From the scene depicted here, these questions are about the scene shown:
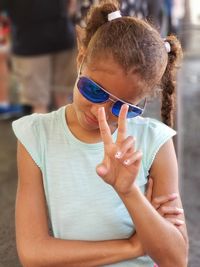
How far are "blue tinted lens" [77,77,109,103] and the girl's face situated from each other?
0.04 feet

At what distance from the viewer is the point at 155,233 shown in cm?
110

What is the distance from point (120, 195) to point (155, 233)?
0.12 meters

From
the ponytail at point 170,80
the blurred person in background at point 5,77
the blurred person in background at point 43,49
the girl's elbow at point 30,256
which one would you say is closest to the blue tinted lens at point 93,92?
the ponytail at point 170,80

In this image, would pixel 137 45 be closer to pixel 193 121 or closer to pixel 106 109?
pixel 106 109

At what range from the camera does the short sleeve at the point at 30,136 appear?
1223mm

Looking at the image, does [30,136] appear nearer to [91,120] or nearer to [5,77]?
[91,120]

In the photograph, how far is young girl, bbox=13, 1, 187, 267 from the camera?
1116 mm

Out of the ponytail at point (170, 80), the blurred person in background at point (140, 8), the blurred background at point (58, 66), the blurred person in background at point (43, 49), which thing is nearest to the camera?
the ponytail at point (170, 80)

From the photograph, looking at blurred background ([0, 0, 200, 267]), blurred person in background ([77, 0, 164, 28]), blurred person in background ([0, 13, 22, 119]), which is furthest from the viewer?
blurred person in background ([0, 13, 22, 119])

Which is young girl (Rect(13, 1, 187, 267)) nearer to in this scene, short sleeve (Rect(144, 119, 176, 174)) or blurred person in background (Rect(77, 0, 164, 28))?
short sleeve (Rect(144, 119, 176, 174))

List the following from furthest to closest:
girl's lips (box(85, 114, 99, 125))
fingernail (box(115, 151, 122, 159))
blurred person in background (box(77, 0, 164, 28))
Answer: blurred person in background (box(77, 0, 164, 28)) → girl's lips (box(85, 114, 99, 125)) → fingernail (box(115, 151, 122, 159))

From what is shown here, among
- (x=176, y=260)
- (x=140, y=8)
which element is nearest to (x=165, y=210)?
(x=176, y=260)

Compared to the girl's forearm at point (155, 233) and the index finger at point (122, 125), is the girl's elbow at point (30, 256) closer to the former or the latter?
the girl's forearm at point (155, 233)

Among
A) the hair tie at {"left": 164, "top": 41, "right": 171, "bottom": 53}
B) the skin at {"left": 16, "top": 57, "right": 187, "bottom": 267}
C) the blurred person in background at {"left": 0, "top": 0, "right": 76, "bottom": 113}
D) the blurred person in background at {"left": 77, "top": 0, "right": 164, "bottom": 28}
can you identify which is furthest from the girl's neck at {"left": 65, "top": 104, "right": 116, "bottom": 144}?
the blurred person in background at {"left": 0, "top": 0, "right": 76, "bottom": 113}
